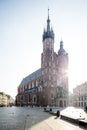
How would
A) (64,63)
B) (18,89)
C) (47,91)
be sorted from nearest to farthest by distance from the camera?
(47,91), (64,63), (18,89)

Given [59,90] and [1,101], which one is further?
[1,101]

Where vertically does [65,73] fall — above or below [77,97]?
above

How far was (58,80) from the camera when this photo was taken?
287ft

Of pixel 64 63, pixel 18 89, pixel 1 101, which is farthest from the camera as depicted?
pixel 1 101

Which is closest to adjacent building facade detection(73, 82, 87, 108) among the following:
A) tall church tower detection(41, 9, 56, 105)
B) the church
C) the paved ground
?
the church

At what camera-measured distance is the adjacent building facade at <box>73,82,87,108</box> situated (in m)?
97.1

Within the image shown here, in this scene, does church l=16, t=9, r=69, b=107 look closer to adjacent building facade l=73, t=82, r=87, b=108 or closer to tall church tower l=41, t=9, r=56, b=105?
tall church tower l=41, t=9, r=56, b=105

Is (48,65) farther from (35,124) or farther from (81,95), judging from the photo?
(35,124)

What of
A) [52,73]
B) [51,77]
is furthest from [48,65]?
[51,77]

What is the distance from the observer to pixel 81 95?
102 m

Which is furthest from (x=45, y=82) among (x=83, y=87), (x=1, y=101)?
(x=1, y=101)

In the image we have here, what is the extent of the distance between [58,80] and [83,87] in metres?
19.0

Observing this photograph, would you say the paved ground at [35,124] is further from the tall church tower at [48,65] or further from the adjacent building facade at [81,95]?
the adjacent building facade at [81,95]

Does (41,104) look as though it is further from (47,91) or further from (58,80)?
(58,80)
